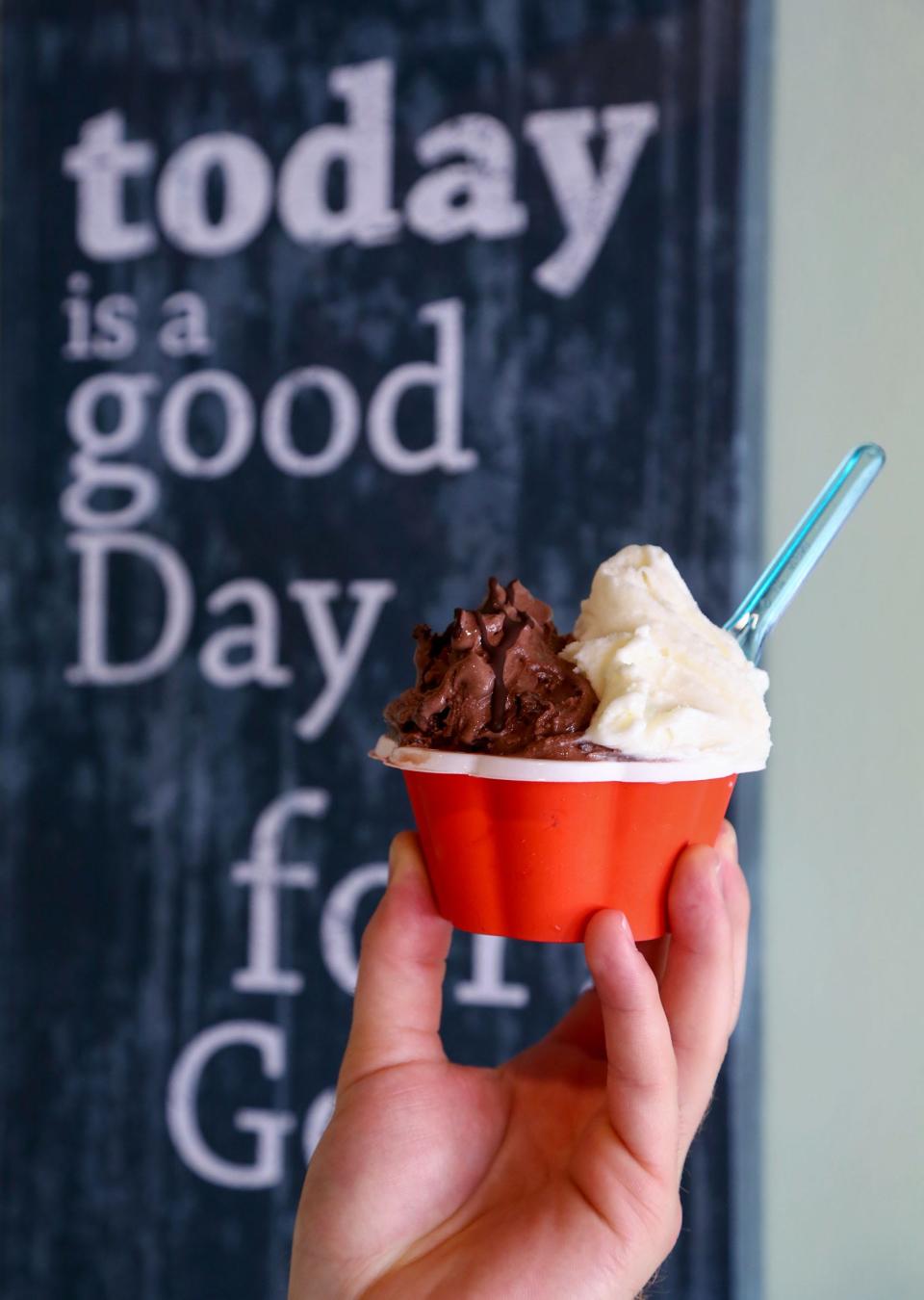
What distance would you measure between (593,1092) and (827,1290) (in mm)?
982

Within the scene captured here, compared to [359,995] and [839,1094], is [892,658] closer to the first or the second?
[839,1094]

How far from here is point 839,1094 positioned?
178 cm

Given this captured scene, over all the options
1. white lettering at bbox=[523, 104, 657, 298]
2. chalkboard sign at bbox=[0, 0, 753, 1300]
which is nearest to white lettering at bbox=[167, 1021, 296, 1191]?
chalkboard sign at bbox=[0, 0, 753, 1300]

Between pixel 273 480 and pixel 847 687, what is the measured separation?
108cm

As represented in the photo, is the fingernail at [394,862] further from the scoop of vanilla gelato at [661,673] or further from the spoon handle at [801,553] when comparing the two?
the spoon handle at [801,553]

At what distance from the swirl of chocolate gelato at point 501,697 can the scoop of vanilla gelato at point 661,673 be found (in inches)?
0.9

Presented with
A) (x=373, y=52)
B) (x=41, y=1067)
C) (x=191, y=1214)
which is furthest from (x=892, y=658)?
(x=41, y=1067)

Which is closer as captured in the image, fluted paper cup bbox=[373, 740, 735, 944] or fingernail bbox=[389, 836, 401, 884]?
fluted paper cup bbox=[373, 740, 735, 944]

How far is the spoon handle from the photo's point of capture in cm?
115

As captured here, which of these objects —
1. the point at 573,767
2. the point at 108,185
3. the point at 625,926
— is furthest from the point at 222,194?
the point at 625,926

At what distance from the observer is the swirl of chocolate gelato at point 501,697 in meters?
0.96

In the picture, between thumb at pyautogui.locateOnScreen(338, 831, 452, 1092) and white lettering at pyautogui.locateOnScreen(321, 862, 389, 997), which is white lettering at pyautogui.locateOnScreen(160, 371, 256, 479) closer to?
white lettering at pyautogui.locateOnScreen(321, 862, 389, 997)

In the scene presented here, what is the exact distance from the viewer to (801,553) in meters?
1.16

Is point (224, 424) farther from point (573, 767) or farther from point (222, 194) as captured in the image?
point (573, 767)
